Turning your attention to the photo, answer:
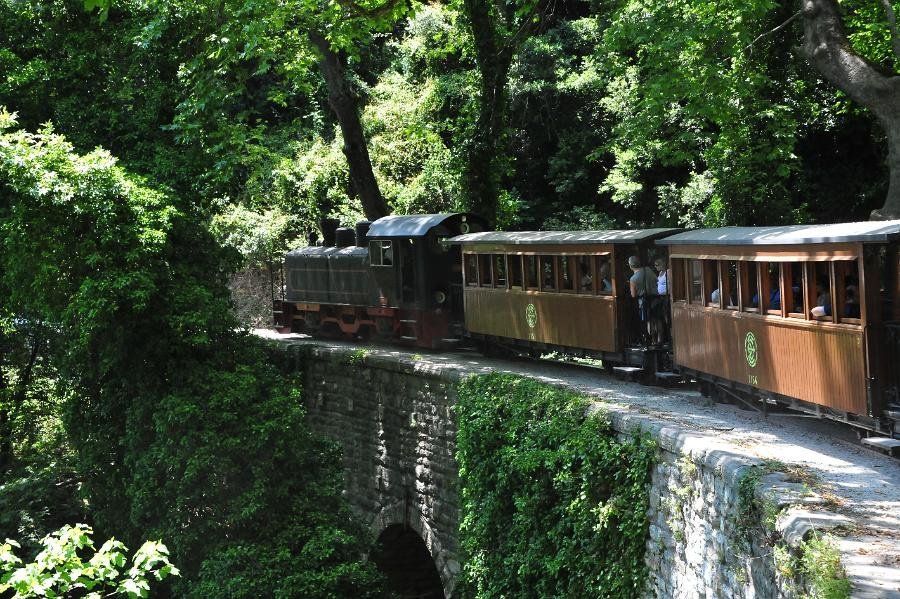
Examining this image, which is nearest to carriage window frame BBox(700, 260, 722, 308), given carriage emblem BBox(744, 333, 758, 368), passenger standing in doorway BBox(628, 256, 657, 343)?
carriage emblem BBox(744, 333, 758, 368)

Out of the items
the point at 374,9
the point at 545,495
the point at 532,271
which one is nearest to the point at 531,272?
the point at 532,271

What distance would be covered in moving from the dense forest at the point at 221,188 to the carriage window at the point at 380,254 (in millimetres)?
1747

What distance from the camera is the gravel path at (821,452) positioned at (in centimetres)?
650

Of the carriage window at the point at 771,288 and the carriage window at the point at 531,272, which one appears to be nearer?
the carriage window at the point at 771,288

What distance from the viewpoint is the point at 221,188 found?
1906 centimetres

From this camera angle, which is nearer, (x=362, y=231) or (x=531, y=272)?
(x=531, y=272)

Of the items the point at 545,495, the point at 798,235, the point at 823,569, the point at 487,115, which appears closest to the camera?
the point at 823,569

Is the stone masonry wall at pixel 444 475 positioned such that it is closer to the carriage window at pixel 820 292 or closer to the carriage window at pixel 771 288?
the carriage window at pixel 820 292

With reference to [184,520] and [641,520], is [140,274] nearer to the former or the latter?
[184,520]

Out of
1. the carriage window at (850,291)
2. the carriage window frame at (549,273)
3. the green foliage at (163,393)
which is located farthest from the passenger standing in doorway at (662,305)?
the green foliage at (163,393)

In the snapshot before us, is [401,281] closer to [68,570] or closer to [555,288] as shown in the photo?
[555,288]

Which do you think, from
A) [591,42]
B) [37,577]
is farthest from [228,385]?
[591,42]

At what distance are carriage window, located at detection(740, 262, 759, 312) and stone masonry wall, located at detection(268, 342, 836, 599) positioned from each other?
6.02ft

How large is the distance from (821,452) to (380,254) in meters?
12.3
